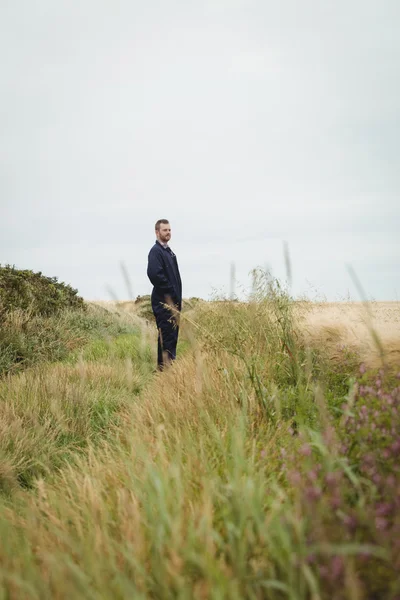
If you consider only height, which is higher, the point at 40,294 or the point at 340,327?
the point at 40,294

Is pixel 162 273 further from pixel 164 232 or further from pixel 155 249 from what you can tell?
pixel 164 232

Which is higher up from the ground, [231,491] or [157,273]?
[157,273]

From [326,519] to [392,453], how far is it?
0.51 metres

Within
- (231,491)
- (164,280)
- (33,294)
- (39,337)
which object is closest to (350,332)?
(164,280)

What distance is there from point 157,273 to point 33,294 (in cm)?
437

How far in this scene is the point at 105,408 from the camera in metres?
4.80

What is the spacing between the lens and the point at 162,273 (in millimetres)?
6625

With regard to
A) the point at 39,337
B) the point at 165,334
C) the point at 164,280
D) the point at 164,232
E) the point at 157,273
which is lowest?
the point at 165,334

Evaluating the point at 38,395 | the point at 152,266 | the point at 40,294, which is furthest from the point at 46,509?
the point at 40,294

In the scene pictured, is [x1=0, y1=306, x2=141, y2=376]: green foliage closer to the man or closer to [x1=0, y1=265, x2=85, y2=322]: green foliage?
[x1=0, y1=265, x2=85, y2=322]: green foliage

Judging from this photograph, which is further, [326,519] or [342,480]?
[342,480]

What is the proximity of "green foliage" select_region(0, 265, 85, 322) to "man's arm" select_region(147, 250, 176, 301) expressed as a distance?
274 cm

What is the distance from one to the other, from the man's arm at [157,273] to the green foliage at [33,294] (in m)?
2.74

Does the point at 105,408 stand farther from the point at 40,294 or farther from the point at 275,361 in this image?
the point at 40,294
